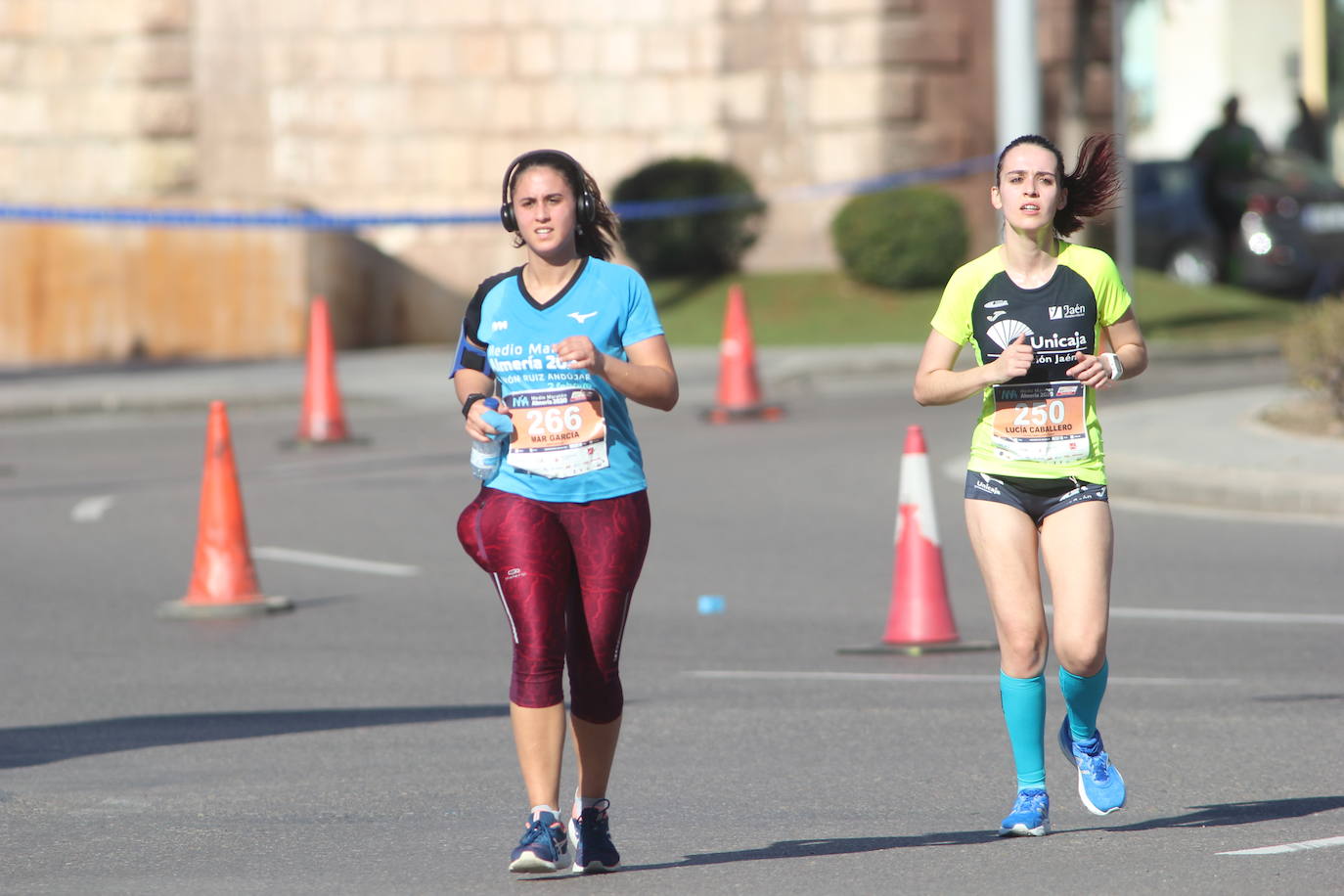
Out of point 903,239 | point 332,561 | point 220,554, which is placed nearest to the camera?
point 220,554

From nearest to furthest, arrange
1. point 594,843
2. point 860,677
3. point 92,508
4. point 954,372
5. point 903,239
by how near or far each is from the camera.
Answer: point 594,843 < point 954,372 < point 860,677 < point 92,508 < point 903,239

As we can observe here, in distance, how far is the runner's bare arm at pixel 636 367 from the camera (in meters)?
5.41

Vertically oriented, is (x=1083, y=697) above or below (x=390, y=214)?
below

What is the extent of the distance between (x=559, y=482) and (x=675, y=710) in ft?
8.83

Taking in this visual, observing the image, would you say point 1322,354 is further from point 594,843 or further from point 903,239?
point 903,239

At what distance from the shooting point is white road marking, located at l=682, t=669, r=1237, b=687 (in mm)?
8531

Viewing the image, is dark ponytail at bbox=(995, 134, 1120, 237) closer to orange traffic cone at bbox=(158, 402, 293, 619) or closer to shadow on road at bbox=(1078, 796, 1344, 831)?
shadow on road at bbox=(1078, 796, 1344, 831)

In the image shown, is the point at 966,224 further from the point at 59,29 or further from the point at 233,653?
the point at 233,653

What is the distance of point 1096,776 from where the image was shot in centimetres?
607

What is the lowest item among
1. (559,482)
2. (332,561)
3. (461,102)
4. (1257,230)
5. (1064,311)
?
(332,561)

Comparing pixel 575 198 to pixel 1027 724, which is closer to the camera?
pixel 575 198

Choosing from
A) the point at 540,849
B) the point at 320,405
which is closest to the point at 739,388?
the point at 320,405

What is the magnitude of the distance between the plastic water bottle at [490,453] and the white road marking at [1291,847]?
1.97 metres

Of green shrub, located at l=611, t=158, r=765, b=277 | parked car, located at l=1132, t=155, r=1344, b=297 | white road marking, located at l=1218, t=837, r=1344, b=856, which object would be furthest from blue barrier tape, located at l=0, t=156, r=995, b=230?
white road marking, located at l=1218, t=837, r=1344, b=856
